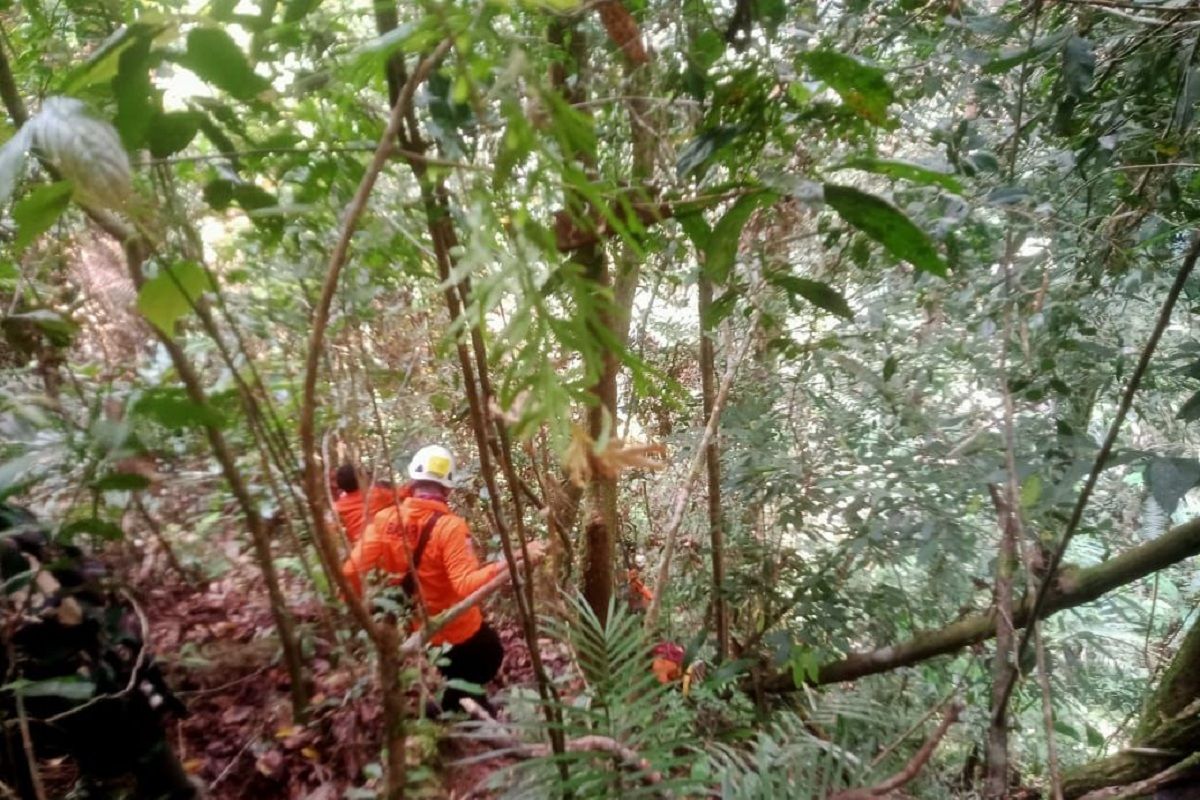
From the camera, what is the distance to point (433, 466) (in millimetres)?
Result: 2521

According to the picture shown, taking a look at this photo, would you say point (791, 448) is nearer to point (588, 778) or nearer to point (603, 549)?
point (603, 549)

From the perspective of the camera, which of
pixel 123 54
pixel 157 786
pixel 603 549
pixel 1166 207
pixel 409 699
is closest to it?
pixel 123 54

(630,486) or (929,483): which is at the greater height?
(630,486)

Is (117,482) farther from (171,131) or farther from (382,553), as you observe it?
(382,553)

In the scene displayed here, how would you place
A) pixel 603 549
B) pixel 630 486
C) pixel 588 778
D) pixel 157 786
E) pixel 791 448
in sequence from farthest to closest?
1. pixel 630 486
2. pixel 791 448
3. pixel 603 549
4. pixel 157 786
5. pixel 588 778

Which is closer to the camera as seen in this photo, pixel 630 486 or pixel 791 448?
pixel 791 448

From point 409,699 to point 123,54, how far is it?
1940 millimetres

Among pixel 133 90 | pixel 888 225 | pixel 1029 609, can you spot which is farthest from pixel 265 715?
pixel 1029 609

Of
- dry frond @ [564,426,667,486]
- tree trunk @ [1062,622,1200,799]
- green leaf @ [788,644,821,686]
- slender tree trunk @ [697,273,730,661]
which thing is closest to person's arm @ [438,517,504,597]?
slender tree trunk @ [697,273,730,661]

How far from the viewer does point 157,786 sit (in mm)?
1574

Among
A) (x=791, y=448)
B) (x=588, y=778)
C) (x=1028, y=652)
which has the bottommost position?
(x=1028, y=652)

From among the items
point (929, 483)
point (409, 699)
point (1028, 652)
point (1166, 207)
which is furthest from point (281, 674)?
point (1166, 207)

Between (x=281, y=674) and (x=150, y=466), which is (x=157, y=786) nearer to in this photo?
(x=281, y=674)

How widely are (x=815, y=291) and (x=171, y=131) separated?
0.80 metres
